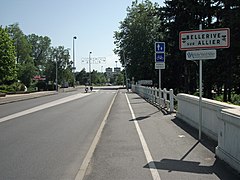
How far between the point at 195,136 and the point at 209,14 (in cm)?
2339

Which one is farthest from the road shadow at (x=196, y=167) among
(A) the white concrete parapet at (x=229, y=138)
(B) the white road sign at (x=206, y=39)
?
(B) the white road sign at (x=206, y=39)

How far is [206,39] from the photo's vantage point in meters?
10.4

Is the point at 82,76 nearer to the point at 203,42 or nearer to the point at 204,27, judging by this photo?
the point at 204,27

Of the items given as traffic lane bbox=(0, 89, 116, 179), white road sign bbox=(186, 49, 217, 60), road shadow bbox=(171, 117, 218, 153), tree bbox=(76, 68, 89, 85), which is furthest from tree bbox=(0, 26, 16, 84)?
tree bbox=(76, 68, 89, 85)

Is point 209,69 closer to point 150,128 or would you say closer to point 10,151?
point 150,128

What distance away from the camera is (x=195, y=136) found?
35.7 ft

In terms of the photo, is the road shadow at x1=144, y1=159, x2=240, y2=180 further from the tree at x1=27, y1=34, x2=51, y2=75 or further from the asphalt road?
the tree at x1=27, y1=34, x2=51, y2=75

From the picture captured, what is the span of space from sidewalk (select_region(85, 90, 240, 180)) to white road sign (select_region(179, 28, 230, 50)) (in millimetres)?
2710

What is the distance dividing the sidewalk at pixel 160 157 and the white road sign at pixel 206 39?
107 inches

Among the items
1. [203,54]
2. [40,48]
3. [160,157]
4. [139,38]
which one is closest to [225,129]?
[160,157]

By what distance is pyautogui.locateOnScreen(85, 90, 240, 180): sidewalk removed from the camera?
6.74 meters

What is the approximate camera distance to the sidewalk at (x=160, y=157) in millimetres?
6738

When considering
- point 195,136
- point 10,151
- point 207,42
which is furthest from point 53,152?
point 207,42

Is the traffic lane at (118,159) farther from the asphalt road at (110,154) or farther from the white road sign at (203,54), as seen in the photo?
the white road sign at (203,54)
